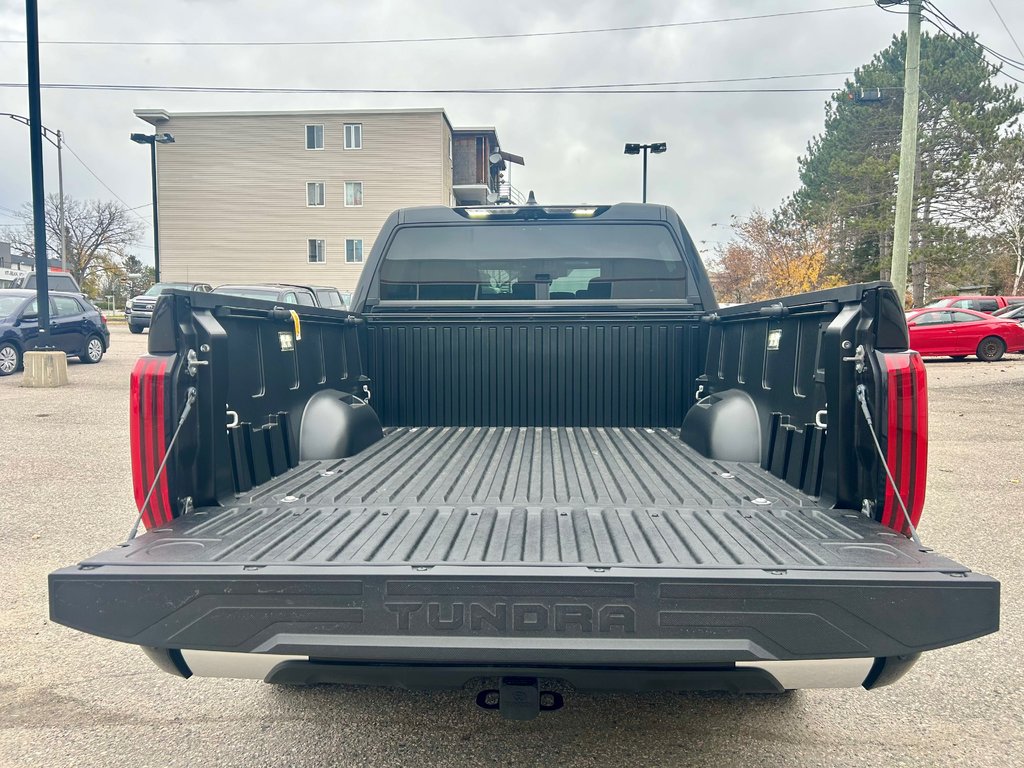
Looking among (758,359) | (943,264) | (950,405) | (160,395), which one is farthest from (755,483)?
(943,264)

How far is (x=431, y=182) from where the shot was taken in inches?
1602

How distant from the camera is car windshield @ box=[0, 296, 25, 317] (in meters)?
15.8

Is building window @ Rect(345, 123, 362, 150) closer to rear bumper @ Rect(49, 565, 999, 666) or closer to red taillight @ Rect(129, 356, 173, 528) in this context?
red taillight @ Rect(129, 356, 173, 528)

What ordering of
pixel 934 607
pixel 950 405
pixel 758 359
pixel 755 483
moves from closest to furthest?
pixel 934 607, pixel 755 483, pixel 758 359, pixel 950 405

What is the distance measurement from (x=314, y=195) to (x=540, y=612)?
140ft

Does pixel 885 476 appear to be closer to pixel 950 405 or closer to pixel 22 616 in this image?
pixel 22 616

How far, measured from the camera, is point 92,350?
18.1 meters

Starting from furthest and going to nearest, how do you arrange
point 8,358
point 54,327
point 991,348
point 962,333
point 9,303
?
point 991,348 → point 962,333 → point 54,327 → point 9,303 → point 8,358

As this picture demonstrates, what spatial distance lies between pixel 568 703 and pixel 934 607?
5.44ft

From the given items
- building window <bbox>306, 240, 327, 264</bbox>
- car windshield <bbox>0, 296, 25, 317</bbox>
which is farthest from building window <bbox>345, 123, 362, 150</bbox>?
car windshield <bbox>0, 296, 25, 317</bbox>

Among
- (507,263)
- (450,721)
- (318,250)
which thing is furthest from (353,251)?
(450,721)

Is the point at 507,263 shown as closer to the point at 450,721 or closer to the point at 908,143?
the point at 450,721

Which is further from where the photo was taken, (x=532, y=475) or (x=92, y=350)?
(x=92, y=350)

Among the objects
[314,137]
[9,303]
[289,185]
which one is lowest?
[9,303]
